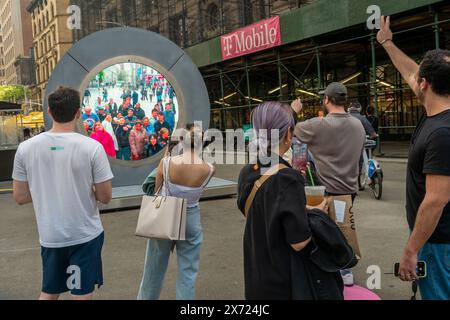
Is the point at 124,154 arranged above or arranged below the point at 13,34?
below

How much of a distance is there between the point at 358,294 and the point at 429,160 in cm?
214

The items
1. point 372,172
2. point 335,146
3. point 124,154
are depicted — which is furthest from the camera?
point 124,154

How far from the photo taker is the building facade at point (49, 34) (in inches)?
2470

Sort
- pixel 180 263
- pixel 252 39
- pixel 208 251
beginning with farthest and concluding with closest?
pixel 252 39, pixel 208 251, pixel 180 263

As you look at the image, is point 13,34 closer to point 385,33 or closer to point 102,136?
point 102,136

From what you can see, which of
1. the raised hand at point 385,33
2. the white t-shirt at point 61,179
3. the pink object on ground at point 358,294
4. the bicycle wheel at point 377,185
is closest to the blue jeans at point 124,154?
the bicycle wheel at point 377,185

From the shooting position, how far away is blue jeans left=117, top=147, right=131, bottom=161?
31.7 ft

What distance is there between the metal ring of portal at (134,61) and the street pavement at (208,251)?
4.84 ft

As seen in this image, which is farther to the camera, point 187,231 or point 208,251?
point 208,251

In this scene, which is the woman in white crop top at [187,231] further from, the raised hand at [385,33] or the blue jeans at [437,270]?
the blue jeans at [437,270]

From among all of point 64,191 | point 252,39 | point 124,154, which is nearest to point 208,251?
Answer: point 64,191

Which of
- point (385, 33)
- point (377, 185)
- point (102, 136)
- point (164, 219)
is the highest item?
point (385, 33)

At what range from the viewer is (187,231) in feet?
12.1
